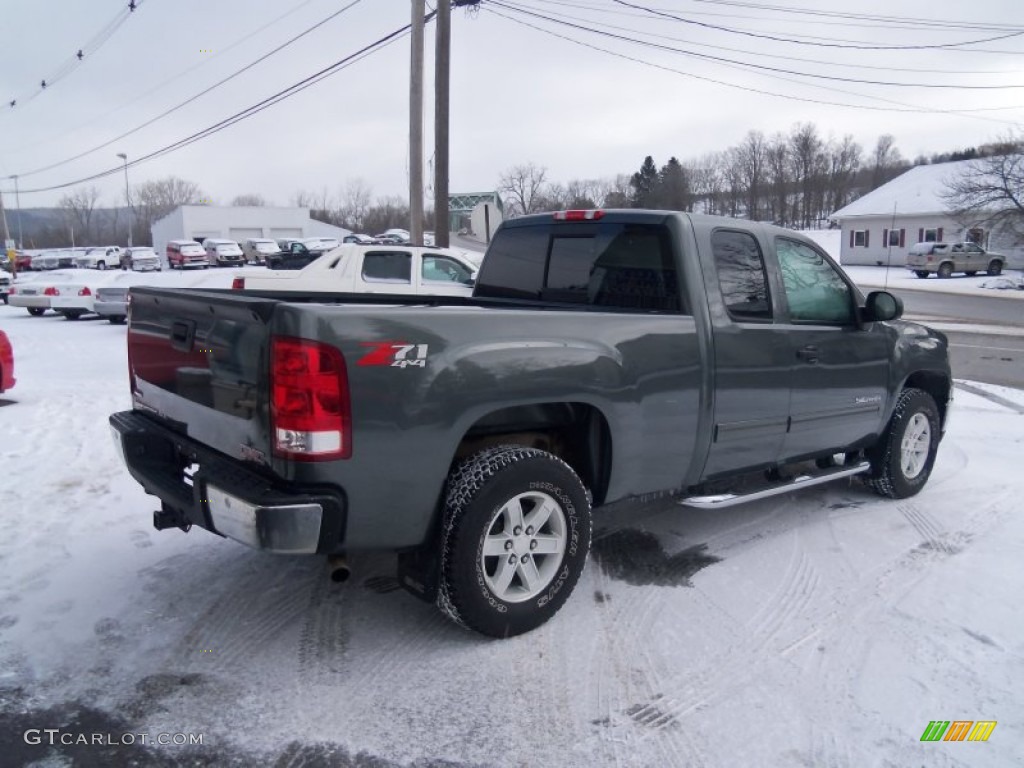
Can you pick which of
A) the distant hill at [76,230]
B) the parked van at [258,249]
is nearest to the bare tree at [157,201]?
the distant hill at [76,230]

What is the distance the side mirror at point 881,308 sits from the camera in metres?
5.15

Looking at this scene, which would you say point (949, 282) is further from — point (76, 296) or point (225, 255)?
point (225, 255)

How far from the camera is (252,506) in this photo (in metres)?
2.95

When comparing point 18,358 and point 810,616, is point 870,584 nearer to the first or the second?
point 810,616

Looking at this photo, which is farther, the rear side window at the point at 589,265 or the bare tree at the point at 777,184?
the bare tree at the point at 777,184

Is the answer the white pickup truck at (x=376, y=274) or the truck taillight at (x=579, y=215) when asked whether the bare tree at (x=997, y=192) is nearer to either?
the white pickup truck at (x=376, y=274)

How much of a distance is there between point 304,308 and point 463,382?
0.72 meters

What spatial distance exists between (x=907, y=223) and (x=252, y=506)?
53.7m

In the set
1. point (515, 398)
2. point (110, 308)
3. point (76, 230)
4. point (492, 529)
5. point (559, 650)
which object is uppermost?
point (76, 230)

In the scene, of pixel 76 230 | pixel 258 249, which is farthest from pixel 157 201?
pixel 258 249

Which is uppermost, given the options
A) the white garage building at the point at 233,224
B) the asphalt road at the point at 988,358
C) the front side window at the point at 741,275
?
the white garage building at the point at 233,224

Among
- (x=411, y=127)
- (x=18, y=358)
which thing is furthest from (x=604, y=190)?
(x=18, y=358)

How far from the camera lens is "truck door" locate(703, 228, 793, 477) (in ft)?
14.2

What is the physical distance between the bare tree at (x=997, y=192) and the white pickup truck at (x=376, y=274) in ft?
119
